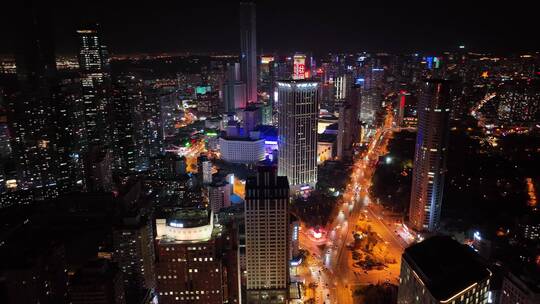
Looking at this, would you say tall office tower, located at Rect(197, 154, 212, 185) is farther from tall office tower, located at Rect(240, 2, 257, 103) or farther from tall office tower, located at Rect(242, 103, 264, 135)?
tall office tower, located at Rect(240, 2, 257, 103)

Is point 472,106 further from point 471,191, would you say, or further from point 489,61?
Result: point 471,191

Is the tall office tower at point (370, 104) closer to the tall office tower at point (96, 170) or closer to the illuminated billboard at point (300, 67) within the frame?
the illuminated billboard at point (300, 67)

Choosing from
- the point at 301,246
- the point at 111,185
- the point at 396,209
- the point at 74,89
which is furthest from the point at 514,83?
the point at 74,89

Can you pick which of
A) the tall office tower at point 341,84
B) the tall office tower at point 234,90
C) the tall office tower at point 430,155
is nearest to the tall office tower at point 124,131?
the tall office tower at point 234,90

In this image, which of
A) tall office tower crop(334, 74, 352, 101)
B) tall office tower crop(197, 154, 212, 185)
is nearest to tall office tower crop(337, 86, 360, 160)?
tall office tower crop(334, 74, 352, 101)

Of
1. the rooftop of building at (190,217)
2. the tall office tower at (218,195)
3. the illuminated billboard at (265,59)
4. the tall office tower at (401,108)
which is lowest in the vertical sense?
the tall office tower at (218,195)

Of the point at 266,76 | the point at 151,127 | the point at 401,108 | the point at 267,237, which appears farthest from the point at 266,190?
the point at 266,76
